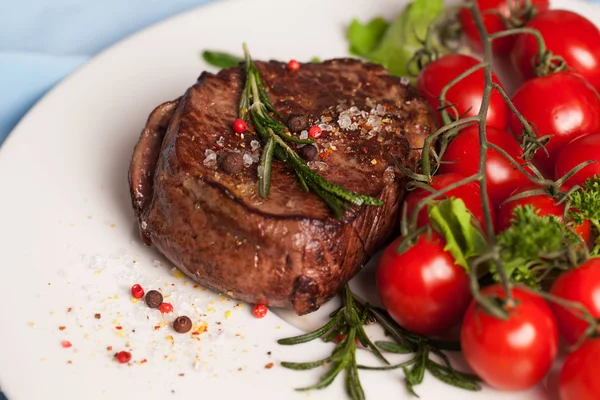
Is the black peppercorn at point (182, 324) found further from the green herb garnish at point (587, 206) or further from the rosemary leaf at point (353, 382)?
the green herb garnish at point (587, 206)

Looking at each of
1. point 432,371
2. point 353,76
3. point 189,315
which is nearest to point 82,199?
point 189,315

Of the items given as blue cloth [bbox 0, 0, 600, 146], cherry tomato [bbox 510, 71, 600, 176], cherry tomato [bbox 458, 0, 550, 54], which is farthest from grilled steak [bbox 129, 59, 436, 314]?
blue cloth [bbox 0, 0, 600, 146]

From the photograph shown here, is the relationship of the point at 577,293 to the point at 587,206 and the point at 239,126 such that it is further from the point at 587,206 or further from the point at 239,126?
the point at 239,126

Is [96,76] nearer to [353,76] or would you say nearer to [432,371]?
[353,76]

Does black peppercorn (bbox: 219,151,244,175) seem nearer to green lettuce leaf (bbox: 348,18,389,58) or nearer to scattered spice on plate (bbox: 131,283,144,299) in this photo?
scattered spice on plate (bbox: 131,283,144,299)

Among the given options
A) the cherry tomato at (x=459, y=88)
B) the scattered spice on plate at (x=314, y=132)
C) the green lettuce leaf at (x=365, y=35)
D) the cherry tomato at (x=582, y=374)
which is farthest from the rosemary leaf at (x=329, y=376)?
the green lettuce leaf at (x=365, y=35)

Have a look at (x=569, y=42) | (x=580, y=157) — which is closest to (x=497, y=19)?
(x=569, y=42)
